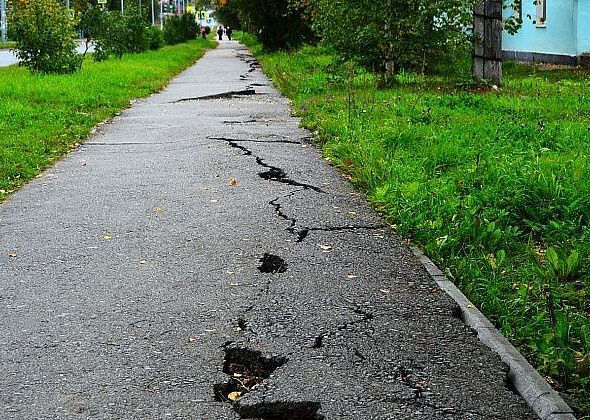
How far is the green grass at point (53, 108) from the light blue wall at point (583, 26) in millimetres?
11079

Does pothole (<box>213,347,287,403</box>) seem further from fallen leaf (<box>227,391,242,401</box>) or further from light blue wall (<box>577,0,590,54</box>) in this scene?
light blue wall (<box>577,0,590,54</box>)

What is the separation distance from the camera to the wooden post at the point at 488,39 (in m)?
18.9

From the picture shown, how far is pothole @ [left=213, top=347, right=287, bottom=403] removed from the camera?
159 inches

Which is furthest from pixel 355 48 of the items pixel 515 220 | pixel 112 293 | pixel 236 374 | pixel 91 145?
pixel 236 374

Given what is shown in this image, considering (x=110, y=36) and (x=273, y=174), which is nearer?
(x=273, y=174)

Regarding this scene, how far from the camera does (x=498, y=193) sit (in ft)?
25.3

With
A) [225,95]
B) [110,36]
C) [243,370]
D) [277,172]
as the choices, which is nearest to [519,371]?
[243,370]

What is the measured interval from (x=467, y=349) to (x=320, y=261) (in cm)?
190

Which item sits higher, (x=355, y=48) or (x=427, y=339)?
(x=355, y=48)

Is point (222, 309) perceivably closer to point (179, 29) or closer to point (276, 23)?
point (276, 23)

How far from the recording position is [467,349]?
4520mm

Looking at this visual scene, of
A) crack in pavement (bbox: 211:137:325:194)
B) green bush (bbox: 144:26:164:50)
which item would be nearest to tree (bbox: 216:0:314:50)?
green bush (bbox: 144:26:164:50)

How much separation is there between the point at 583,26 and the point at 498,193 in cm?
1953

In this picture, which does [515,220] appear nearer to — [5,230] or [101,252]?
[101,252]
